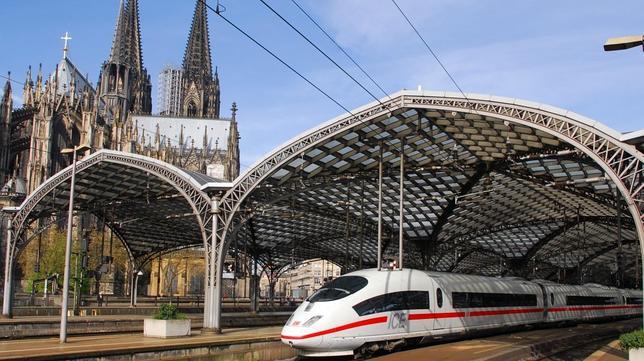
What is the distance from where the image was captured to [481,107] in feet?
99.8

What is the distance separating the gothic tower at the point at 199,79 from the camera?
159000 mm

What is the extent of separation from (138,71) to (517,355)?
5548 inches

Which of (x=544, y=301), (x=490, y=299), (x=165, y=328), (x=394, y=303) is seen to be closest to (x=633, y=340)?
(x=394, y=303)

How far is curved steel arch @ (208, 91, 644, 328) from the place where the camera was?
25859 millimetres

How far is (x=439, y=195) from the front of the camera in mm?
52469

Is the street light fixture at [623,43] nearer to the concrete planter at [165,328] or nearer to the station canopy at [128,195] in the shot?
the concrete planter at [165,328]

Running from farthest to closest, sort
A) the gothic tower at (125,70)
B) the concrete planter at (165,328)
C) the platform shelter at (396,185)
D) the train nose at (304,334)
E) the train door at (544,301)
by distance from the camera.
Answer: the gothic tower at (125,70) → the train door at (544,301) → the platform shelter at (396,185) → the concrete planter at (165,328) → the train nose at (304,334)

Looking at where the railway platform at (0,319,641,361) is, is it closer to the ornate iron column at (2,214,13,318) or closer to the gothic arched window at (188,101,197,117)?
the ornate iron column at (2,214,13,318)

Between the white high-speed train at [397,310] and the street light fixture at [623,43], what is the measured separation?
12118 millimetres

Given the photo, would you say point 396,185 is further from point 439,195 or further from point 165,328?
point 165,328

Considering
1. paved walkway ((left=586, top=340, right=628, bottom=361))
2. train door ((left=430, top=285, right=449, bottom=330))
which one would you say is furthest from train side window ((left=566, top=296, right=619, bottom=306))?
paved walkway ((left=586, top=340, right=628, bottom=361))

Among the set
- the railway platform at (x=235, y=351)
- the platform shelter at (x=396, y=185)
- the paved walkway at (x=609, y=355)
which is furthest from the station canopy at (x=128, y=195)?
the paved walkway at (x=609, y=355)

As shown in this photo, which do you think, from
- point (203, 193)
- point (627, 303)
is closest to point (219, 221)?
point (203, 193)

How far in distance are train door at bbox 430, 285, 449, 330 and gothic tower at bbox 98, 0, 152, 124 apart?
12312cm
